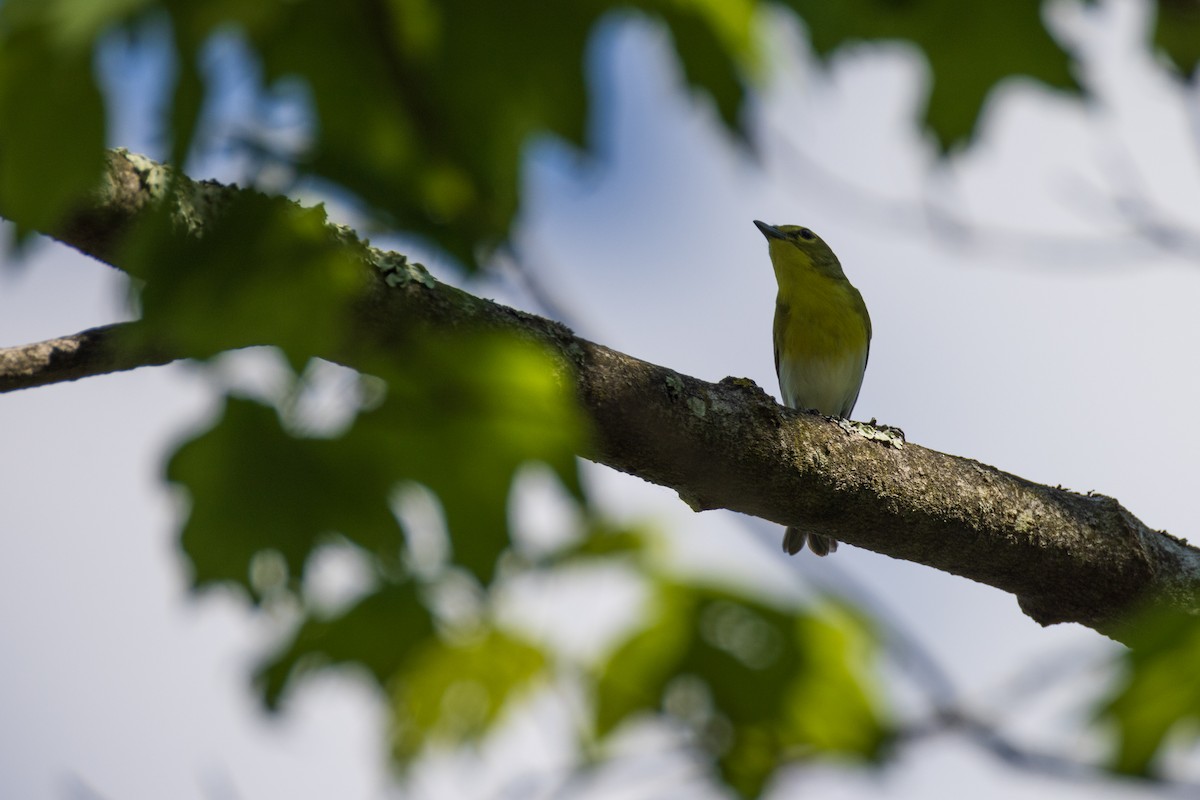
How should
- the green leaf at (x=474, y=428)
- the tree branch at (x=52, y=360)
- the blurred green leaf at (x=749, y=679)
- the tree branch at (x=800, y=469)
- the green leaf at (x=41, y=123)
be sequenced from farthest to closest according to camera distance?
the tree branch at (x=52, y=360)
the tree branch at (x=800, y=469)
the blurred green leaf at (x=749, y=679)
the green leaf at (x=474, y=428)
the green leaf at (x=41, y=123)

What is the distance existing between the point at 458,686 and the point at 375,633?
0.44 feet

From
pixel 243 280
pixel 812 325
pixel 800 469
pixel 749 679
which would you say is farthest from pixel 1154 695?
pixel 812 325

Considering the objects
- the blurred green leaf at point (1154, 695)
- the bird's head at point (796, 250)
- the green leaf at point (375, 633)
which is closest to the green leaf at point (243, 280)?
the green leaf at point (375, 633)

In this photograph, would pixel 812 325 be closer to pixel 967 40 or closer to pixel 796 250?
pixel 796 250

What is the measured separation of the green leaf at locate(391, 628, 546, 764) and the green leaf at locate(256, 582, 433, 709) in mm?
→ 21

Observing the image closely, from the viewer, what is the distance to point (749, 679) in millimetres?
1354

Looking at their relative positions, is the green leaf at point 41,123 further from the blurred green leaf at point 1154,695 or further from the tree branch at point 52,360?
the tree branch at point 52,360

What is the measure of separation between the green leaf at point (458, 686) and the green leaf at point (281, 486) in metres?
0.26

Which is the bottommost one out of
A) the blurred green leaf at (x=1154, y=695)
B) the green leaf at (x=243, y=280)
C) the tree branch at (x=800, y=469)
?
the blurred green leaf at (x=1154, y=695)

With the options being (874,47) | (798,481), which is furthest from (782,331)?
(874,47)

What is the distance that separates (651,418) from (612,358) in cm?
21

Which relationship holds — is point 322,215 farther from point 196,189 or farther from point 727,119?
point 727,119

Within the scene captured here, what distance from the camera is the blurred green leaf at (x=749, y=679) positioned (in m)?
1.34

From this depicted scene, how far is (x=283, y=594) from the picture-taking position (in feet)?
4.50
